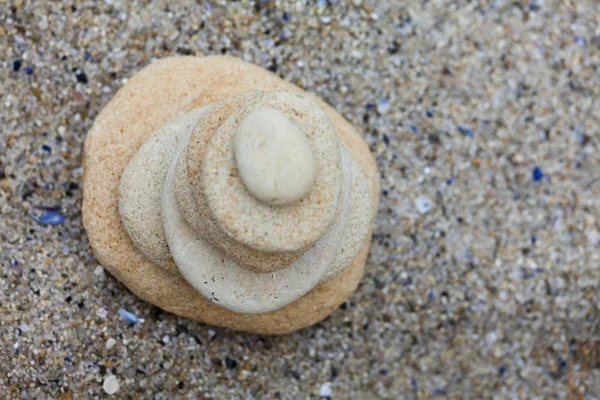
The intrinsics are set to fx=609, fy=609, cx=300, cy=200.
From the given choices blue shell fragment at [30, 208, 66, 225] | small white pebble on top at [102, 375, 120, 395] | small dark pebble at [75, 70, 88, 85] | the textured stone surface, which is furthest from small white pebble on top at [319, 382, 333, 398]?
small dark pebble at [75, 70, 88, 85]

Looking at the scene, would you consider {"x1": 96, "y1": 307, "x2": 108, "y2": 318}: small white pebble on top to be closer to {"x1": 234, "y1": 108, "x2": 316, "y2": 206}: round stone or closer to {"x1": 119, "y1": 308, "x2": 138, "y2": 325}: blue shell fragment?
{"x1": 119, "y1": 308, "x2": 138, "y2": 325}: blue shell fragment

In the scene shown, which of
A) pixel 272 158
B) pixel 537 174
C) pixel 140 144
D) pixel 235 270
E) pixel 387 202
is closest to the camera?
pixel 272 158

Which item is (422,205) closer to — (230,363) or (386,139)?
(386,139)

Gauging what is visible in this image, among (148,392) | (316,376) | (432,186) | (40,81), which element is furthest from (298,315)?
(40,81)

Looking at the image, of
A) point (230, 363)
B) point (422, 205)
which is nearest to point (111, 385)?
point (230, 363)

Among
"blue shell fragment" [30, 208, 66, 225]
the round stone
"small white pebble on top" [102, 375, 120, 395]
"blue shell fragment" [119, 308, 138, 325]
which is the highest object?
the round stone

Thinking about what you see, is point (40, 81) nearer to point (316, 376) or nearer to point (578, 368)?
point (316, 376)
